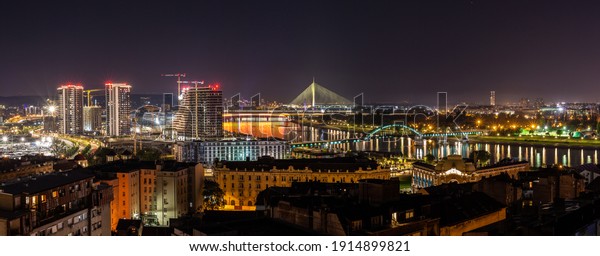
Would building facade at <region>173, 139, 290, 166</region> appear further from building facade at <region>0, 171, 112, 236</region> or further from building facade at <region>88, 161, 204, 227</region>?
building facade at <region>0, 171, 112, 236</region>

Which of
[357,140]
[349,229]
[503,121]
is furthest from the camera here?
[503,121]

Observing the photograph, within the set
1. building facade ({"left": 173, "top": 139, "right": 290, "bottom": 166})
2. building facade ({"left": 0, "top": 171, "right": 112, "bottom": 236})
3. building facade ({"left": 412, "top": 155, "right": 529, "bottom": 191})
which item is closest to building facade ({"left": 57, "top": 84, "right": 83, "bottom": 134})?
building facade ({"left": 173, "top": 139, "right": 290, "bottom": 166})

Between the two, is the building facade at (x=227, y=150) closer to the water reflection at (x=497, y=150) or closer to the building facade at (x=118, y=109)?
the water reflection at (x=497, y=150)

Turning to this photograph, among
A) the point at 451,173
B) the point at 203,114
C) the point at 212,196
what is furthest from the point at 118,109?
the point at 451,173
